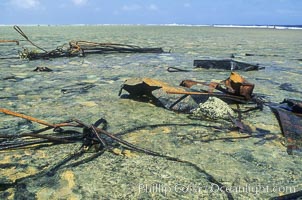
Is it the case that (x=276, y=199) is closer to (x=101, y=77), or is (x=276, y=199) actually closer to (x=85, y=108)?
(x=85, y=108)

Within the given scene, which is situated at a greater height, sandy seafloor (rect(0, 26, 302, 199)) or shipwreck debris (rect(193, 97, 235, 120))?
shipwreck debris (rect(193, 97, 235, 120))

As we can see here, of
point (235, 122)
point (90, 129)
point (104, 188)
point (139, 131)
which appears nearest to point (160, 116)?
point (139, 131)

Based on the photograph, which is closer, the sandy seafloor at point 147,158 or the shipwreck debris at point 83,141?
the sandy seafloor at point 147,158

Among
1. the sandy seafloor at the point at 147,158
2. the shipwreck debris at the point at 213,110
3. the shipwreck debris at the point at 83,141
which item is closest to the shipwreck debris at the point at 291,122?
the sandy seafloor at the point at 147,158

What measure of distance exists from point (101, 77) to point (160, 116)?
2.89 meters

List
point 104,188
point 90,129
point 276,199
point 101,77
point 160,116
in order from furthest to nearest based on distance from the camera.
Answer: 1. point 101,77
2. point 160,116
3. point 90,129
4. point 104,188
5. point 276,199

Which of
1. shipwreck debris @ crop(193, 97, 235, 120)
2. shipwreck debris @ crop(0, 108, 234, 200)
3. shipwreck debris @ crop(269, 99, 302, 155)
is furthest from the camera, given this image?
shipwreck debris @ crop(193, 97, 235, 120)

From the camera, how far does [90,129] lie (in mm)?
2582

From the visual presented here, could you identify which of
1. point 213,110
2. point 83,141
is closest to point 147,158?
point 83,141

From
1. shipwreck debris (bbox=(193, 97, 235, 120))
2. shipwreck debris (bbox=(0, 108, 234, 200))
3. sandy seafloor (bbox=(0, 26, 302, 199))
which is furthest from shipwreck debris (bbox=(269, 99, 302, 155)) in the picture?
shipwreck debris (bbox=(0, 108, 234, 200))

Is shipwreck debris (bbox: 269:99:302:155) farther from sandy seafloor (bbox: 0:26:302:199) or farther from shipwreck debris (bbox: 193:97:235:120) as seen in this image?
shipwreck debris (bbox: 193:97:235:120)

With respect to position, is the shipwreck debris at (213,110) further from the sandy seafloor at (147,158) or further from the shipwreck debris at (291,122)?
the shipwreck debris at (291,122)

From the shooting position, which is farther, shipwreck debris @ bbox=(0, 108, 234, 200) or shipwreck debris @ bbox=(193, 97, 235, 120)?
shipwreck debris @ bbox=(193, 97, 235, 120)

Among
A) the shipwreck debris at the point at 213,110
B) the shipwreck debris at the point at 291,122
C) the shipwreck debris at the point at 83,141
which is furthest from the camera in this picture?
the shipwreck debris at the point at 213,110
